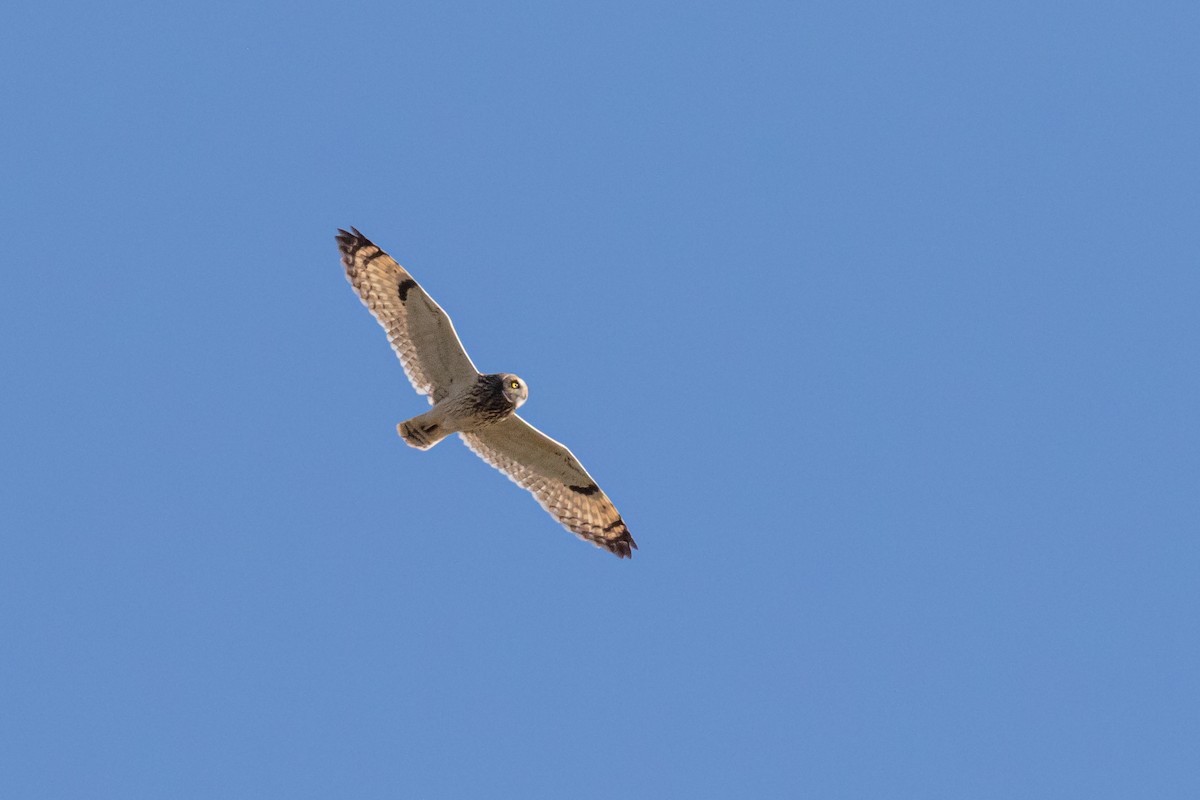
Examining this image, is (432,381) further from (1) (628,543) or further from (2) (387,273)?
(1) (628,543)

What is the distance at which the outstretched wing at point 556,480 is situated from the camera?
1662cm

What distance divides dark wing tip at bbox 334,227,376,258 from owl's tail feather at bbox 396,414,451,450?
189cm

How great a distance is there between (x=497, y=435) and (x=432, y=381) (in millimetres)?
974

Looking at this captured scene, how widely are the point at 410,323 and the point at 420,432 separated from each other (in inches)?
44.2

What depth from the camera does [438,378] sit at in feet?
53.0

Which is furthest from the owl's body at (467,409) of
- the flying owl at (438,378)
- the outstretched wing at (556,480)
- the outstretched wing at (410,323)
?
the outstretched wing at (556,480)

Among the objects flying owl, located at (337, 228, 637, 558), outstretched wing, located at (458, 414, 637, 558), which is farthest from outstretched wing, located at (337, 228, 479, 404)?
outstretched wing, located at (458, 414, 637, 558)

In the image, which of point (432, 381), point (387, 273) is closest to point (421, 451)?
point (432, 381)

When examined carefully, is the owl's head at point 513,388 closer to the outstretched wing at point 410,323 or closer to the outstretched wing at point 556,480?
the outstretched wing at point 410,323

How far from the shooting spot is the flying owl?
51.9ft

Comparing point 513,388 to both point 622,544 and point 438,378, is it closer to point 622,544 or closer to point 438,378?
point 438,378

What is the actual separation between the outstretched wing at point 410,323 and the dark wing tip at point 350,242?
0.01 meters

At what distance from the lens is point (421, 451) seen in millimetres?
16016

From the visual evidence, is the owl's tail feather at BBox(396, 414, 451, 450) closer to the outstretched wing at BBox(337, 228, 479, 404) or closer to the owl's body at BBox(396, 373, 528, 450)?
the owl's body at BBox(396, 373, 528, 450)
